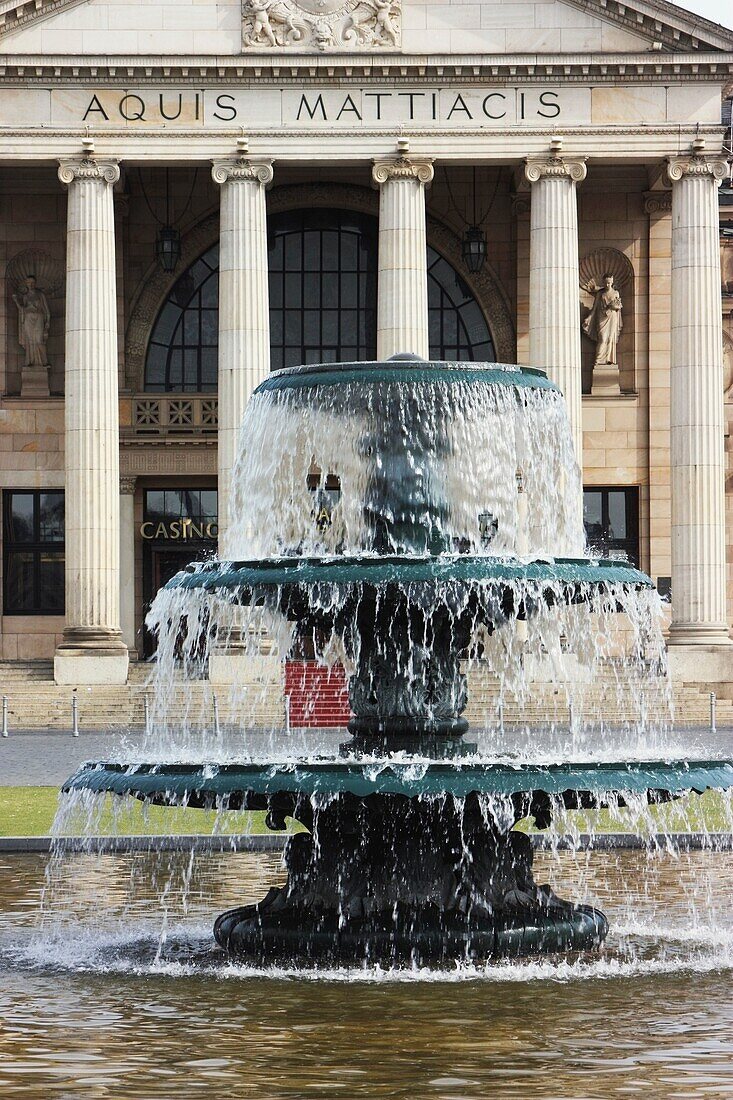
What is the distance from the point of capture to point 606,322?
182 feet

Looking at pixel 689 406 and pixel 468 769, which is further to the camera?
pixel 689 406

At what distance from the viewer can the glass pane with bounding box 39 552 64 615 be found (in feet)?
181

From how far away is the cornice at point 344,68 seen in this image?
49.5 metres

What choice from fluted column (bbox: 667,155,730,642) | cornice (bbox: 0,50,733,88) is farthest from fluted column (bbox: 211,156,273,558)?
A: fluted column (bbox: 667,155,730,642)

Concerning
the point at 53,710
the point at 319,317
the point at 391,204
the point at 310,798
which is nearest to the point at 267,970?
the point at 310,798

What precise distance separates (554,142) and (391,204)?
3997 mm

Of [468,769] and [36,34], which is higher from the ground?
[36,34]

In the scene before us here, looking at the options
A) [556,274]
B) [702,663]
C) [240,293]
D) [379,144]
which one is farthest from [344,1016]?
[379,144]

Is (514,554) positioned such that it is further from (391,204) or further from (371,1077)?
(391,204)

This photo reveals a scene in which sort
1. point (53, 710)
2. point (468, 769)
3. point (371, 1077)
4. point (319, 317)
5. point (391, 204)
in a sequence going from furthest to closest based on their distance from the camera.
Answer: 1. point (319, 317)
2. point (391, 204)
3. point (53, 710)
4. point (468, 769)
5. point (371, 1077)

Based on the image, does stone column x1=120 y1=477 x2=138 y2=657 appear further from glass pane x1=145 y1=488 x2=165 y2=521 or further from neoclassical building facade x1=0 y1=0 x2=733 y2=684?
neoclassical building facade x1=0 y1=0 x2=733 y2=684

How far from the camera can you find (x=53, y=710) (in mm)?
46688

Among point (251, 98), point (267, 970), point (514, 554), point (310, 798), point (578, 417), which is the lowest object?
point (267, 970)

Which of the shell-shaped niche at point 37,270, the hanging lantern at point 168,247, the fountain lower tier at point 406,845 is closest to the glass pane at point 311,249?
the hanging lantern at point 168,247
